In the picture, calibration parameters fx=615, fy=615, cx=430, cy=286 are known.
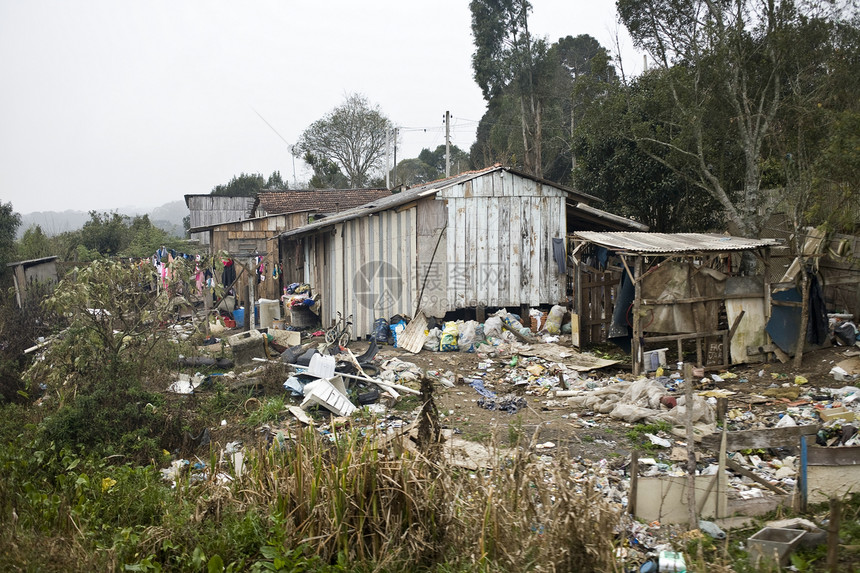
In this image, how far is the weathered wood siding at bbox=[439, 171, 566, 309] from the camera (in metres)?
12.1

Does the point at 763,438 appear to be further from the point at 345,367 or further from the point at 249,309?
the point at 249,309

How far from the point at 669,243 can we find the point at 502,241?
3.70m

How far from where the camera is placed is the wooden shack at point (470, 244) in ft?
39.6

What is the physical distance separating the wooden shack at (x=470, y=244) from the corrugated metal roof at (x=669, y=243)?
178 cm

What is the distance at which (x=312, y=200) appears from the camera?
75.3 ft

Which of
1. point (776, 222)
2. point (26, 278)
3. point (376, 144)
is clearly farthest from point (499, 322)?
point (376, 144)

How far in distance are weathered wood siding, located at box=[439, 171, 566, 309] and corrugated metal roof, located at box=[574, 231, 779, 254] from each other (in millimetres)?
1773

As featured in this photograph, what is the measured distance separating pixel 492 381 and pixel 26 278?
12315 mm

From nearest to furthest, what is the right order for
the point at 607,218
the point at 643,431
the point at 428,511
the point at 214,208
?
the point at 428,511 < the point at 643,431 < the point at 607,218 < the point at 214,208

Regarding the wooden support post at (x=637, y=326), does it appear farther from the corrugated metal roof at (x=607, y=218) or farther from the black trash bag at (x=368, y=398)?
the black trash bag at (x=368, y=398)

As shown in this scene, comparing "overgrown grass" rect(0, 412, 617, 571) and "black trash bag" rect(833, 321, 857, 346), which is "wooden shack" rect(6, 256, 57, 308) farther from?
"black trash bag" rect(833, 321, 857, 346)

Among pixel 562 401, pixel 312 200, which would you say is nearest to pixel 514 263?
pixel 562 401

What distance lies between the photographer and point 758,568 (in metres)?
3.27

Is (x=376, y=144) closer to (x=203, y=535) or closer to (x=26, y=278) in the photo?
(x=26, y=278)
